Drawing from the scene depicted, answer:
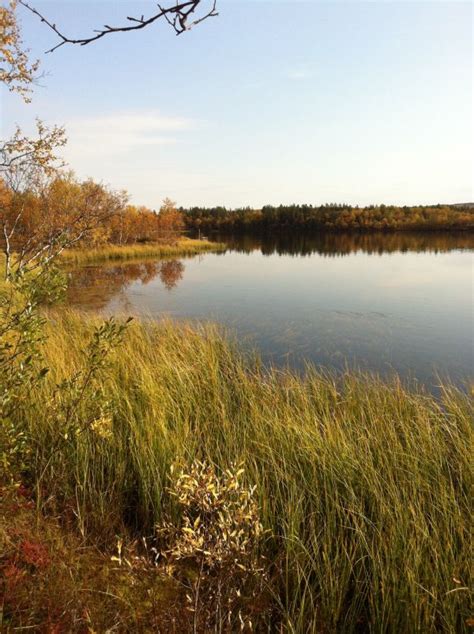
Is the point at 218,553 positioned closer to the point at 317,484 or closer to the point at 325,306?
the point at 317,484

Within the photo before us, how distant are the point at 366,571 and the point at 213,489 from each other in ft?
3.51

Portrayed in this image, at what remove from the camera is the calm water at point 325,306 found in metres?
7.85

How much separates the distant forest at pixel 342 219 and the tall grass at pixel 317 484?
84.4 m

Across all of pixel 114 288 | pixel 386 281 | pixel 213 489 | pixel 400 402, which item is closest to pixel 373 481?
pixel 213 489

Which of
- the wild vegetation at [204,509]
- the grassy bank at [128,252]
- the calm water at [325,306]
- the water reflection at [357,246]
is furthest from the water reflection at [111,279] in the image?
the water reflection at [357,246]

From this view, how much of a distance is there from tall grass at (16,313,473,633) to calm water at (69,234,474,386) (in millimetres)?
2771

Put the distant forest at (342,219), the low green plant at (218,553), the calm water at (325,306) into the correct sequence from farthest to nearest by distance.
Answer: the distant forest at (342,219) → the calm water at (325,306) → the low green plant at (218,553)

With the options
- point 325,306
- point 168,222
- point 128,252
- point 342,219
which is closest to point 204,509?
point 325,306

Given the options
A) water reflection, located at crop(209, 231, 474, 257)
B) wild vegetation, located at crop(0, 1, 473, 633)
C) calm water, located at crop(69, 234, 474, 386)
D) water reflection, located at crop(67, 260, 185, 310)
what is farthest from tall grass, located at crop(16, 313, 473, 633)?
water reflection, located at crop(209, 231, 474, 257)

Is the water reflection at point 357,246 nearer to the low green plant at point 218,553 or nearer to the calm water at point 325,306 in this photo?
the calm water at point 325,306

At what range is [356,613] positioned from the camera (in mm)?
2053

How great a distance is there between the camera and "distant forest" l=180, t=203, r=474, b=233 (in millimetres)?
80312

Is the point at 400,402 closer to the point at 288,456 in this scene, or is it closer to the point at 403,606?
the point at 288,456

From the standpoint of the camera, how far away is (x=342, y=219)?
290 feet
